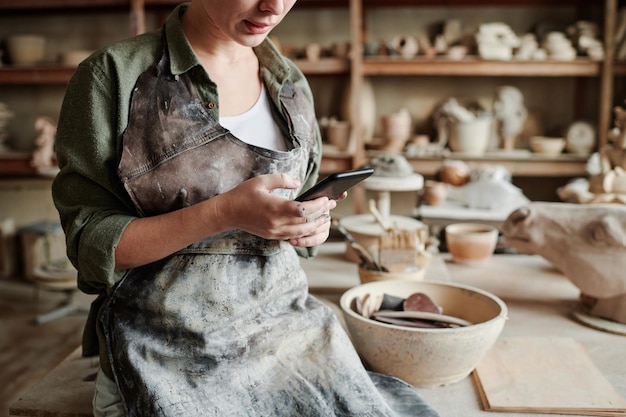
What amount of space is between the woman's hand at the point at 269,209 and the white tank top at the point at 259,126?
22cm

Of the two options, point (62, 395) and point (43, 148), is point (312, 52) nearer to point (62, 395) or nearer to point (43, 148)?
point (43, 148)

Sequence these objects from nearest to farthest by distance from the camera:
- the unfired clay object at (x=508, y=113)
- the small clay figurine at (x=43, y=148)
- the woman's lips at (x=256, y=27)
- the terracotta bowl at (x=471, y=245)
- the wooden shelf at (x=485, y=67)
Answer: the woman's lips at (x=256, y=27) < the terracotta bowl at (x=471, y=245) < the wooden shelf at (x=485, y=67) < the unfired clay object at (x=508, y=113) < the small clay figurine at (x=43, y=148)

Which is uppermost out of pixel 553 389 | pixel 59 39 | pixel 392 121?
pixel 59 39

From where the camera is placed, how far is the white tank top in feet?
3.92

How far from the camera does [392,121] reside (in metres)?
4.14

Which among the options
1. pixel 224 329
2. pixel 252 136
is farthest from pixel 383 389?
pixel 252 136

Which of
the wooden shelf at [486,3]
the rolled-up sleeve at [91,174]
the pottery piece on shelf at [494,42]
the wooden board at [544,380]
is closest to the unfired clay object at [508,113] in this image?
the pottery piece on shelf at [494,42]

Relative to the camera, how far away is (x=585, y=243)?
5.37 ft

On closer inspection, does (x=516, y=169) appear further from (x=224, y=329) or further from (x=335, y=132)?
(x=224, y=329)

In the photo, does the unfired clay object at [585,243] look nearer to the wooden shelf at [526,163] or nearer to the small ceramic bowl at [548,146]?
the wooden shelf at [526,163]

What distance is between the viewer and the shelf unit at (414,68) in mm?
3945

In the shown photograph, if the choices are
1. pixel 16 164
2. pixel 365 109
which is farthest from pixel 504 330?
→ pixel 16 164

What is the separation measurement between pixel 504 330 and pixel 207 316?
3.01 ft

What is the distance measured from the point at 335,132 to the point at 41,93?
2481mm
